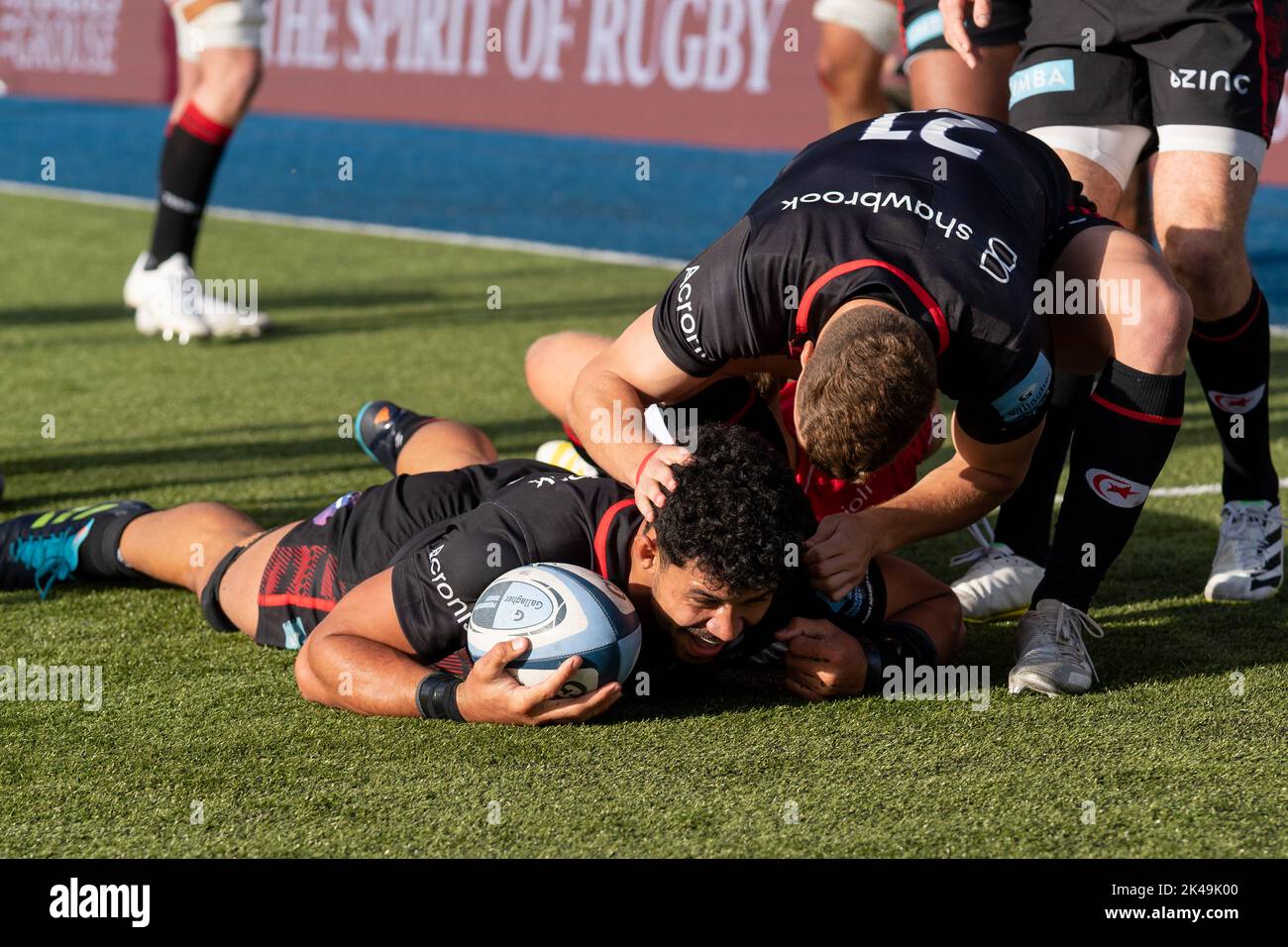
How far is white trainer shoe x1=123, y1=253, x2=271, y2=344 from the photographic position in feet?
26.4

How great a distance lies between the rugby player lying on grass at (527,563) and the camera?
132 inches

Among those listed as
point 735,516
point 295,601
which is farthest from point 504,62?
point 735,516

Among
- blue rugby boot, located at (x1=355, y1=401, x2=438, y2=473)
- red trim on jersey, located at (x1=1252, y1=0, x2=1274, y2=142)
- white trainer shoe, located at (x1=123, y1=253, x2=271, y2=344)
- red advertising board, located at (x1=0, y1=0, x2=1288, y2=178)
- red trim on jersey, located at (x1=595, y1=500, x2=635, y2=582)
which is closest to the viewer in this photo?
→ red trim on jersey, located at (x1=595, y1=500, x2=635, y2=582)

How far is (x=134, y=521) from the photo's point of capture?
14.8 ft

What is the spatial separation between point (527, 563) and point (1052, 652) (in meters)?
1.21

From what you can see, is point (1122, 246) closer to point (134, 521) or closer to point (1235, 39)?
point (1235, 39)

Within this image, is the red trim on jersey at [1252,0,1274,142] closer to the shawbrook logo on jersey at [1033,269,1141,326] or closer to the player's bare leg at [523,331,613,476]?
the shawbrook logo on jersey at [1033,269,1141,326]

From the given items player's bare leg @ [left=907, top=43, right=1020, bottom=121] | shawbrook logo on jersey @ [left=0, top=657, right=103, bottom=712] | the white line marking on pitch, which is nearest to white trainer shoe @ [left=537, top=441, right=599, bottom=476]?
shawbrook logo on jersey @ [left=0, top=657, right=103, bottom=712]

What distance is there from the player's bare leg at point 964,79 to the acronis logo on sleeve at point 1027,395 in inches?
73.0

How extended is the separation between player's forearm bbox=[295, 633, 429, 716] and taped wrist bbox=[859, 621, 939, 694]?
0.99 metres

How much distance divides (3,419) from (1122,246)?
4652mm

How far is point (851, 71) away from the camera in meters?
7.68

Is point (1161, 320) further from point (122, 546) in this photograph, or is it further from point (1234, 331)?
point (122, 546)
